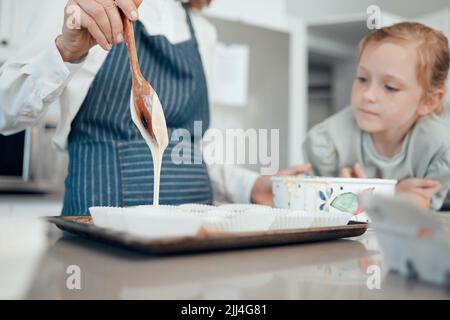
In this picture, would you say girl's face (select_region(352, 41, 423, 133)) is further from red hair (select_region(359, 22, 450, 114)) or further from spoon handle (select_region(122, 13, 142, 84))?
spoon handle (select_region(122, 13, 142, 84))

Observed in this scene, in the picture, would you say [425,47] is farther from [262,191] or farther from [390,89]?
[262,191]

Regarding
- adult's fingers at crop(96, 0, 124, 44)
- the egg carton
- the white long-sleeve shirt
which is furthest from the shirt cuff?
the egg carton

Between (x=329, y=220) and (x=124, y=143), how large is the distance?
1.41ft

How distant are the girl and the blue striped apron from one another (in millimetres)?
342

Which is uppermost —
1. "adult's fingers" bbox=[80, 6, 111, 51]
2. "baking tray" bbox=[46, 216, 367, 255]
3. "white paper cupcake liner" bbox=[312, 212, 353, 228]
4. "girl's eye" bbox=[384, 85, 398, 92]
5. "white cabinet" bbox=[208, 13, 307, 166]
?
"white cabinet" bbox=[208, 13, 307, 166]

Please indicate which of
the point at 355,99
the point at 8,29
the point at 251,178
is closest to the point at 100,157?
the point at 251,178

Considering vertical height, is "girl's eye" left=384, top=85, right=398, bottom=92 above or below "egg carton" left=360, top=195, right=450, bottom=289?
above

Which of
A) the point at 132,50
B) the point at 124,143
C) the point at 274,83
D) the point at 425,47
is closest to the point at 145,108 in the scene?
the point at 132,50

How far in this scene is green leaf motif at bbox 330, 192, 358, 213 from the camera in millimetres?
627

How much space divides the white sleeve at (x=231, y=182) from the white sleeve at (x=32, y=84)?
0.44 m

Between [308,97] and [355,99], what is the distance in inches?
68.5

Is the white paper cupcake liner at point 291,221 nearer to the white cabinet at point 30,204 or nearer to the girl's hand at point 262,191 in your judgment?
the girl's hand at point 262,191

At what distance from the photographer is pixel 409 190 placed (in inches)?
31.9

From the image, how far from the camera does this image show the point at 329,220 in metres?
0.50
